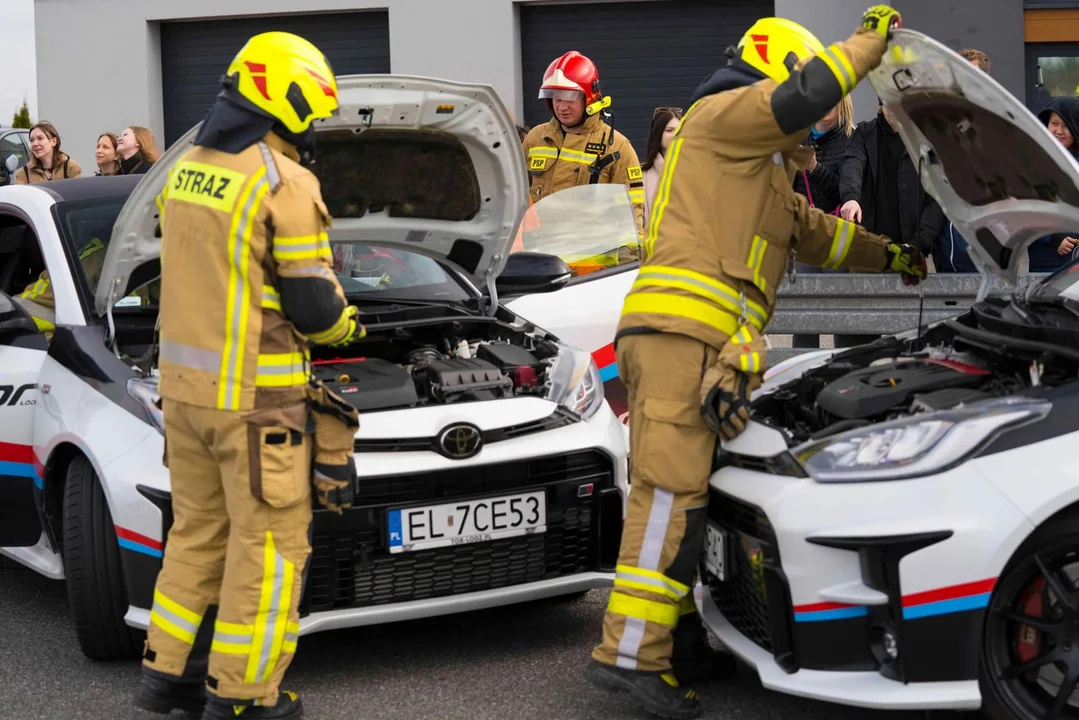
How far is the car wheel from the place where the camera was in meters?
3.36

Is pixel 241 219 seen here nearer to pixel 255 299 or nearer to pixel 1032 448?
pixel 255 299

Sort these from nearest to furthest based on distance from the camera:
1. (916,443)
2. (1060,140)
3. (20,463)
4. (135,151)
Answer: (916,443) → (20,463) → (1060,140) → (135,151)

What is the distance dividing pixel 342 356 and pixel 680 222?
1.54m

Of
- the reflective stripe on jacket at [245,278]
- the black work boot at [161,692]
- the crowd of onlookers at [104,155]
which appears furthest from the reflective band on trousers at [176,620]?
the crowd of onlookers at [104,155]

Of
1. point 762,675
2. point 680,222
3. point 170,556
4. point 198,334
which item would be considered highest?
point 680,222

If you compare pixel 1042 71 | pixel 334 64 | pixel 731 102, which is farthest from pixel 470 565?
pixel 334 64

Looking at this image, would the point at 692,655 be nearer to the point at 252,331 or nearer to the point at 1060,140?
the point at 252,331

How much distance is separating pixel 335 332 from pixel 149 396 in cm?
79

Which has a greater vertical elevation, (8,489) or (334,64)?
(334,64)

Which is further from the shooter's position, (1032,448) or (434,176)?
(434,176)

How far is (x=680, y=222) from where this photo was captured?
411 centimetres

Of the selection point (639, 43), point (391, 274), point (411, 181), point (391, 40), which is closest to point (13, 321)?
point (391, 274)

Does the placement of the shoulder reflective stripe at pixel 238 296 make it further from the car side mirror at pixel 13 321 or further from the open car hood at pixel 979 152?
the open car hood at pixel 979 152

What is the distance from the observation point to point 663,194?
165 inches
